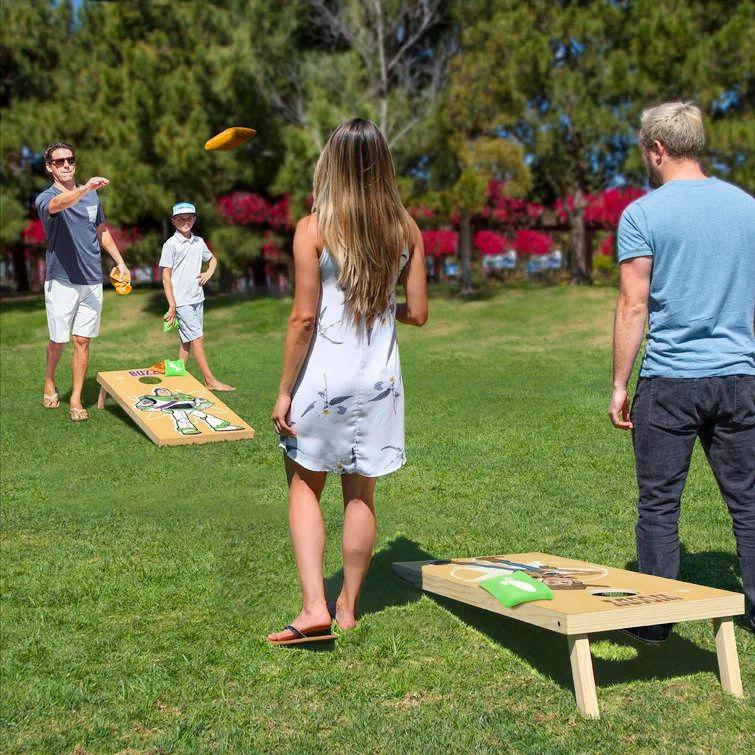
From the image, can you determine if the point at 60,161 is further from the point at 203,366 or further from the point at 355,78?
the point at 355,78

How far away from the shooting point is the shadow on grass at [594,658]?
3941mm

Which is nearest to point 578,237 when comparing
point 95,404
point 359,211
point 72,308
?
point 95,404

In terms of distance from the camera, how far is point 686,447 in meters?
4.04

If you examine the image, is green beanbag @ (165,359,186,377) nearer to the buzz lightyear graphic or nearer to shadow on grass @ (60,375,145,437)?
the buzz lightyear graphic

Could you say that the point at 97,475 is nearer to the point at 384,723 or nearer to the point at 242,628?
the point at 242,628

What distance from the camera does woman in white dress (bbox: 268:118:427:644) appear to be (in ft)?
12.8

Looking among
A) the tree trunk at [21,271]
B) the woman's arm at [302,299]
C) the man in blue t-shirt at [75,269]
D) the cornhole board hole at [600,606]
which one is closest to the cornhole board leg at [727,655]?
the cornhole board hole at [600,606]

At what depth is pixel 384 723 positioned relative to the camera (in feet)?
11.7

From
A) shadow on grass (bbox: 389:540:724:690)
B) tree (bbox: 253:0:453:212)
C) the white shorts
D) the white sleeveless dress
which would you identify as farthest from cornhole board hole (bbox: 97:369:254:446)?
tree (bbox: 253:0:453:212)

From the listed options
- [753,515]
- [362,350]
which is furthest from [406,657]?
[753,515]

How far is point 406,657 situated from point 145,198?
61.9 feet

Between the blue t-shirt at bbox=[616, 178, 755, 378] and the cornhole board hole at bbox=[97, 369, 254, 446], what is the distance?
17.4 feet

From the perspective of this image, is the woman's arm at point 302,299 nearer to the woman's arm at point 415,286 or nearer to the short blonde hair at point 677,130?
the woman's arm at point 415,286

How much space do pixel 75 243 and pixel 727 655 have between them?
289 inches
